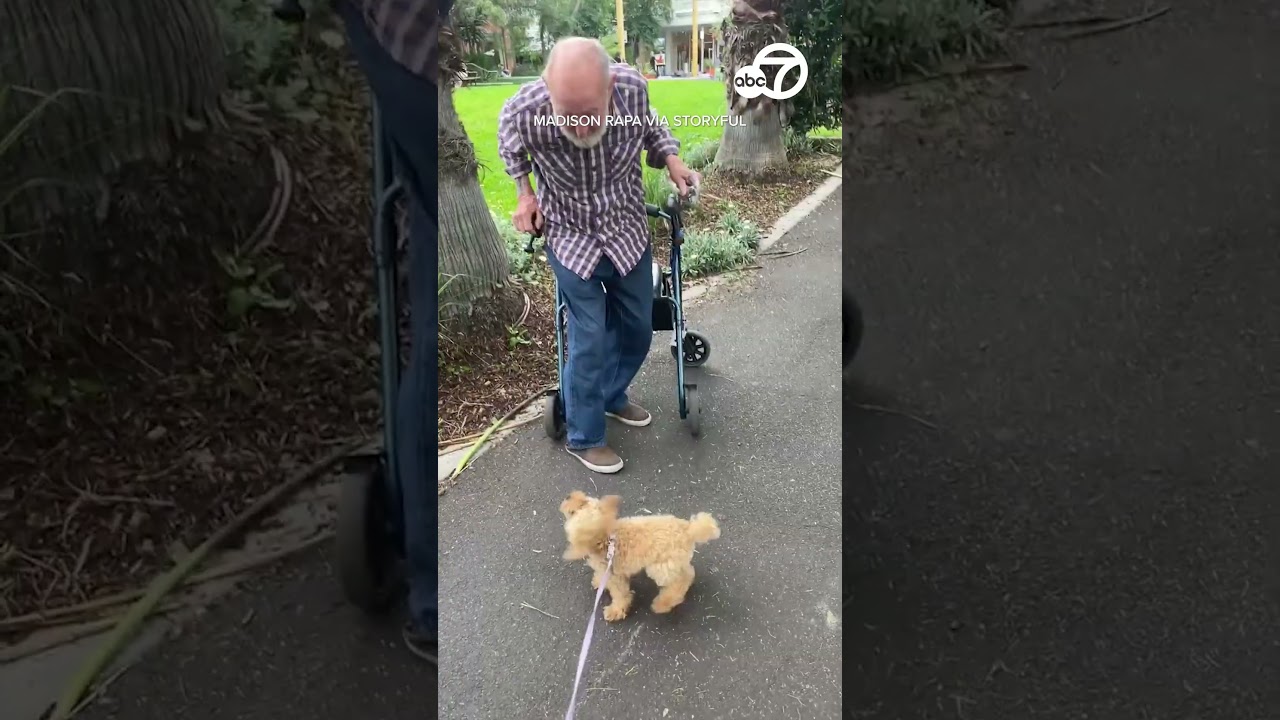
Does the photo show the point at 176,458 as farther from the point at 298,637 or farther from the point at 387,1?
the point at 387,1

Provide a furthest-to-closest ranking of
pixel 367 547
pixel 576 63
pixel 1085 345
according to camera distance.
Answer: pixel 1085 345 → pixel 367 547 → pixel 576 63

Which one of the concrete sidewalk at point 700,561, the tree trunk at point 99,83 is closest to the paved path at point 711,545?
the concrete sidewalk at point 700,561

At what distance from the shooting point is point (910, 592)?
902 mm

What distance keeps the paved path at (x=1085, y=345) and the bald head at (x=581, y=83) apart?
38 centimetres

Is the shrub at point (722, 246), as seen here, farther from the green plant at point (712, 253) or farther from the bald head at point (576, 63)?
the bald head at point (576, 63)

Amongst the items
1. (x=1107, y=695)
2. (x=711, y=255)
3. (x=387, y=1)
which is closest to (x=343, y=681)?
(x=711, y=255)

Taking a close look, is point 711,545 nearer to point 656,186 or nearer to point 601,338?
point 601,338

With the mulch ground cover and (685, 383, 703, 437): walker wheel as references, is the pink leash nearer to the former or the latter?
(685, 383, 703, 437): walker wheel

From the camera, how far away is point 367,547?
32.2 inches

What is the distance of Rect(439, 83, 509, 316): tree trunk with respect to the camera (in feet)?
2.37

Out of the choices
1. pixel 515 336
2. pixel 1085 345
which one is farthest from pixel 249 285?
pixel 1085 345

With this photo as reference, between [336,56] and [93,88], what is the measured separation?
0.29 m

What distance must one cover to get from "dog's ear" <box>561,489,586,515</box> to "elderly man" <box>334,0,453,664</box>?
0.14 m

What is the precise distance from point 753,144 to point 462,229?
0.31 meters
